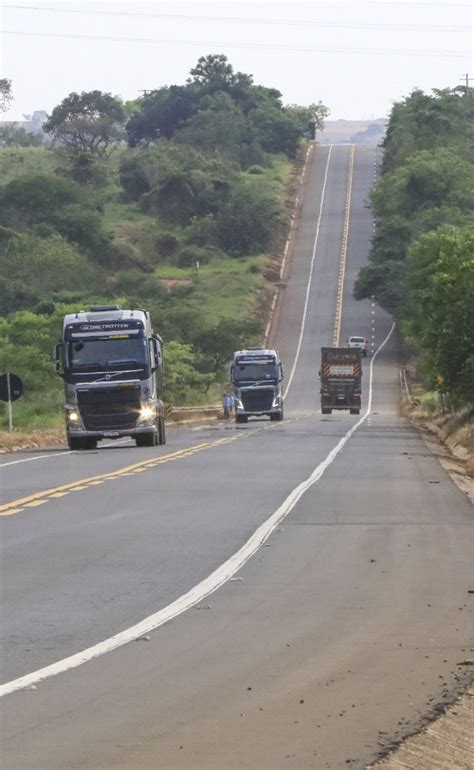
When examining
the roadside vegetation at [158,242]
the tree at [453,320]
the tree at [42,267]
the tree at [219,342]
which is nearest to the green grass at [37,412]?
the roadside vegetation at [158,242]

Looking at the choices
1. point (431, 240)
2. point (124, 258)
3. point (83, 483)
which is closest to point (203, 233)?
point (124, 258)

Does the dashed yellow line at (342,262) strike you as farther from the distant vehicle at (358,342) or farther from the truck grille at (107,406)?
the truck grille at (107,406)

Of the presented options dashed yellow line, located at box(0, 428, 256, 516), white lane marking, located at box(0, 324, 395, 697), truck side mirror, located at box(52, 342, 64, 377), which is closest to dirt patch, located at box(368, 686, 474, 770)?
white lane marking, located at box(0, 324, 395, 697)

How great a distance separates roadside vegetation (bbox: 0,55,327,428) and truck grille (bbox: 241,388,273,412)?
11563mm

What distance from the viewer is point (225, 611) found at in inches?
516

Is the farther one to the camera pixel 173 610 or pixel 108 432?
pixel 108 432

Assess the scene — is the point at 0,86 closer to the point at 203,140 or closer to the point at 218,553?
the point at 203,140

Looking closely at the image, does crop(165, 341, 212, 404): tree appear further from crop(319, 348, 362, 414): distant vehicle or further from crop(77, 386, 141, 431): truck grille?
crop(77, 386, 141, 431): truck grille

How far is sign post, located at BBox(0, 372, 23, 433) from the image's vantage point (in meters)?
47.0

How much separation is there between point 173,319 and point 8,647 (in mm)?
90562

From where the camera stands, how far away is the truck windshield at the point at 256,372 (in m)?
69.4

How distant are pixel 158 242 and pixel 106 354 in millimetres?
110462

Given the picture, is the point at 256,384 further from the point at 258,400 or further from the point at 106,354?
the point at 106,354

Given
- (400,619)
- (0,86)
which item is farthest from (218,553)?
(0,86)
